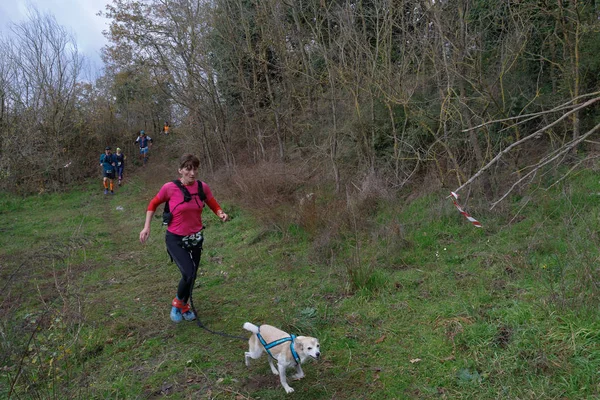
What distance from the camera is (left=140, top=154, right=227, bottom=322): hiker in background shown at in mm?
4938

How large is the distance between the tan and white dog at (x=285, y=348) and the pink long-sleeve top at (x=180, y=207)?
168 centimetres

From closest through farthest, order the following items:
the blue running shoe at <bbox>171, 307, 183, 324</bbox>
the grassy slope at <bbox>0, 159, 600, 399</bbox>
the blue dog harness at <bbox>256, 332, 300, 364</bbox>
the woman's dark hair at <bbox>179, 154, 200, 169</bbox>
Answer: the grassy slope at <bbox>0, 159, 600, 399</bbox>
the blue dog harness at <bbox>256, 332, 300, 364</bbox>
the woman's dark hair at <bbox>179, 154, 200, 169</bbox>
the blue running shoe at <bbox>171, 307, 183, 324</bbox>

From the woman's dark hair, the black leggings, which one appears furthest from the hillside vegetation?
the woman's dark hair

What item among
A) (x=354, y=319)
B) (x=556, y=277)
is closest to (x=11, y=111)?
(x=354, y=319)

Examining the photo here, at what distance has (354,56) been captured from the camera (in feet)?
34.1

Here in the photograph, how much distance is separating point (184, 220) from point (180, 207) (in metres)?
0.17

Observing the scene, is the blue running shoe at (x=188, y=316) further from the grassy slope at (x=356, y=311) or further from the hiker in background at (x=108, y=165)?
the hiker in background at (x=108, y=165)

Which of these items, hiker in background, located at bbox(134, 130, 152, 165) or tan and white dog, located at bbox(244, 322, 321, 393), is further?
hiker in background, located at bbox(134, 130, 152, 165)

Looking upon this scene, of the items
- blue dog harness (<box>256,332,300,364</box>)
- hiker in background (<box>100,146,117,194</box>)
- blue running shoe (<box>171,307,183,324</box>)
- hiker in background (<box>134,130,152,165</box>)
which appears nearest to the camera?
blue dog harness (<box>256,332,300,364</box>)

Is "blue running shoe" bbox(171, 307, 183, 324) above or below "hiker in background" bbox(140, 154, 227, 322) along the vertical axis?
below

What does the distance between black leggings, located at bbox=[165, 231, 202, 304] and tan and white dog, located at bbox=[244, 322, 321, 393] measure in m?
1.35

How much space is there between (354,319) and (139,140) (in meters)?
23.9

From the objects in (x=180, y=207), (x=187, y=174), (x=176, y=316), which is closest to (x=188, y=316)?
(x=176, y=316)

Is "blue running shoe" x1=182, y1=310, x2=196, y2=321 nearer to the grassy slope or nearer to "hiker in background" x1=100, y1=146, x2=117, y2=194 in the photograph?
the grassy slope
